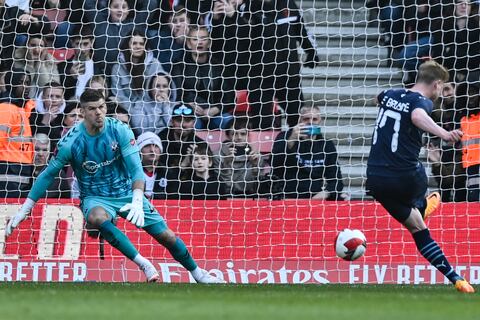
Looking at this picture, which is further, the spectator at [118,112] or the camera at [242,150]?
the spectator at [118,112]

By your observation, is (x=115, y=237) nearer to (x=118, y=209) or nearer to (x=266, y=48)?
(x=118, y=209)

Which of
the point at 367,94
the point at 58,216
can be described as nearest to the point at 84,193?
the point at 58,216

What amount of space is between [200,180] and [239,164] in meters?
0.55

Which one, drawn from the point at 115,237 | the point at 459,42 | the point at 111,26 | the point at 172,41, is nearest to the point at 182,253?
the point at 115,237

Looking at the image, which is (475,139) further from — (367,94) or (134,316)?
(134,316)

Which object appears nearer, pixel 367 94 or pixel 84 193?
pixel 84 193

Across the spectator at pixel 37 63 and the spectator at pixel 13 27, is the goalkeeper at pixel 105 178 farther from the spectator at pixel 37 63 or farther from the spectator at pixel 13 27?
the spectator at pixel 13 27

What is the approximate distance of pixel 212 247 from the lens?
12852 millimetres

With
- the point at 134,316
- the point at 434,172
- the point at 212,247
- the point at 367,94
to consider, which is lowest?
the point at 134,316

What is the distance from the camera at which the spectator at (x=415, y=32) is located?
14430 mm

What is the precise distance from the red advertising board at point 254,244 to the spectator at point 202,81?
178 cm

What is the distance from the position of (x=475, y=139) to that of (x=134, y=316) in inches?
304

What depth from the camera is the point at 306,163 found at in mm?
13500

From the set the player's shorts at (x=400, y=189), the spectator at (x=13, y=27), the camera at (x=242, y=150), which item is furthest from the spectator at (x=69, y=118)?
the player's shorts at (x=400, y=189)
